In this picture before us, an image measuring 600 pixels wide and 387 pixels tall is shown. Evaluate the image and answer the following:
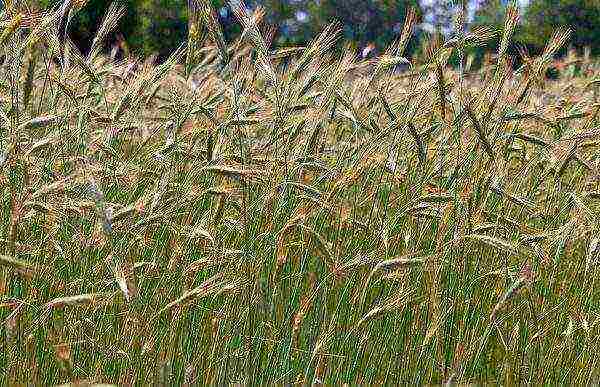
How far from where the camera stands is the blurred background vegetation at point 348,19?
20.5ft

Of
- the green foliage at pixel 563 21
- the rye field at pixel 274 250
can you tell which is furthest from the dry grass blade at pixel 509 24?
the green foliage at pixel 563 21

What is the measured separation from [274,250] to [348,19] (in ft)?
139

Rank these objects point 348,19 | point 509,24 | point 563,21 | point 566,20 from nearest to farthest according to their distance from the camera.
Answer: point 509,24 → point 563,21 → point 566,20 → point 348,19

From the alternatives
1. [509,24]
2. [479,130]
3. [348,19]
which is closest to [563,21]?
[348,19]

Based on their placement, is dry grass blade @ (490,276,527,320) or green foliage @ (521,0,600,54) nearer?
dry grass blade @ (490,276,527,320)

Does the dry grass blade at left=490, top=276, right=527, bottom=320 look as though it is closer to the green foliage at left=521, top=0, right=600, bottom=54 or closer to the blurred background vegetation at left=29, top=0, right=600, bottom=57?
the blurred background vegetation at left=29, top=0, right=600, bottom=57

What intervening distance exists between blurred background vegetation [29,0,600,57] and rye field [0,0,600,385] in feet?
1.31

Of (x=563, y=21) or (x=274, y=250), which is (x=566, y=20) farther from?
(x=274, y=250)

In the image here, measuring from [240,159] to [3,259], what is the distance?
905mm

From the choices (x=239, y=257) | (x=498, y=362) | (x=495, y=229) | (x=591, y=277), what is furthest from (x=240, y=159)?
(x=591, y=277)

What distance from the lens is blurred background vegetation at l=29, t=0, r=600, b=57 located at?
246 inches

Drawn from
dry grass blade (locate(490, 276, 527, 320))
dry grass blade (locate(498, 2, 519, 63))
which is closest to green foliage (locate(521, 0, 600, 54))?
dry grass blade (locate(498, 2, 519, 63))

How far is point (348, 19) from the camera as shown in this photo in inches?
1731

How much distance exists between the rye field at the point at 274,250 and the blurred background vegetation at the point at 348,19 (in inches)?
15.7
